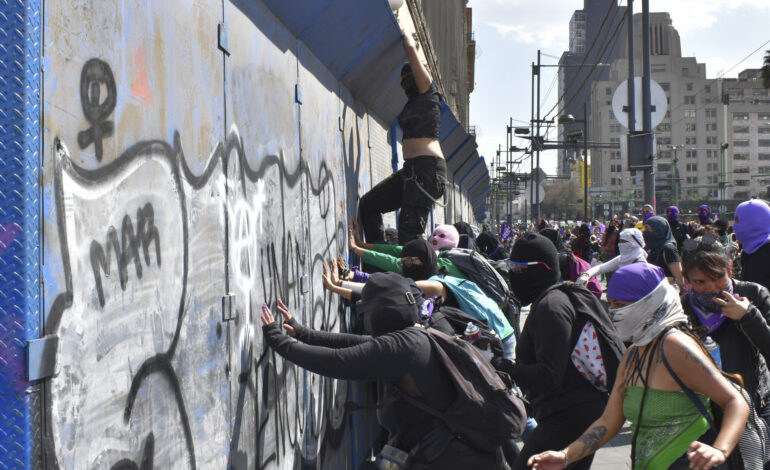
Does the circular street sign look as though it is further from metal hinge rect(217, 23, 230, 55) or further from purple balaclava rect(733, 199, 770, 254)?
metal hinge rect(217, 23, 230, 55)

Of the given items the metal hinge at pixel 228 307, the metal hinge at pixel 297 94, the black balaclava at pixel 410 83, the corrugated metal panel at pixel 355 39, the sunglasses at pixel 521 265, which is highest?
the corrugated metal panel at pixel 355 39

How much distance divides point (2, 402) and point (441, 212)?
1213 cm

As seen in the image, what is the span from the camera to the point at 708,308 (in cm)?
397

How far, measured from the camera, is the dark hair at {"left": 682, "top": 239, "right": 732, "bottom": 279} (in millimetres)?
3904

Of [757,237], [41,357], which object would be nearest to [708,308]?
[757,237]

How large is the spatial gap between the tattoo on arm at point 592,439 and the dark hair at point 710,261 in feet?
3.71

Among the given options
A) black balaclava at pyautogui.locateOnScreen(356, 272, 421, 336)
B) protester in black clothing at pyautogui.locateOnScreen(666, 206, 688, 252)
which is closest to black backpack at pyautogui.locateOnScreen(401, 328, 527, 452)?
black balaclava at pyautogui.locateOnScreen(356, 272, 421, 336)

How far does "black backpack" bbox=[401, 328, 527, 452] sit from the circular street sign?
9.90 metres

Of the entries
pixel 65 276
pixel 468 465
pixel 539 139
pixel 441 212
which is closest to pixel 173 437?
pixel 65 276

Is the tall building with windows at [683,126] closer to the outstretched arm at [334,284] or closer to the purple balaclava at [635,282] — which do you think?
the outstretched arm at [334,284]

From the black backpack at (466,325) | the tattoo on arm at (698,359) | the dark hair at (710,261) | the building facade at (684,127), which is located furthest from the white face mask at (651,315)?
the building facade at (684,127)

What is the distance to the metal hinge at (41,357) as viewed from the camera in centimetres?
173

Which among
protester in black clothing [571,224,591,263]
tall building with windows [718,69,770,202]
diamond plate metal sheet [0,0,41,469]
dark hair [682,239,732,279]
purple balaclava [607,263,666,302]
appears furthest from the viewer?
tall building with windows [718,69,770,202]

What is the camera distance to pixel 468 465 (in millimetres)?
3209
